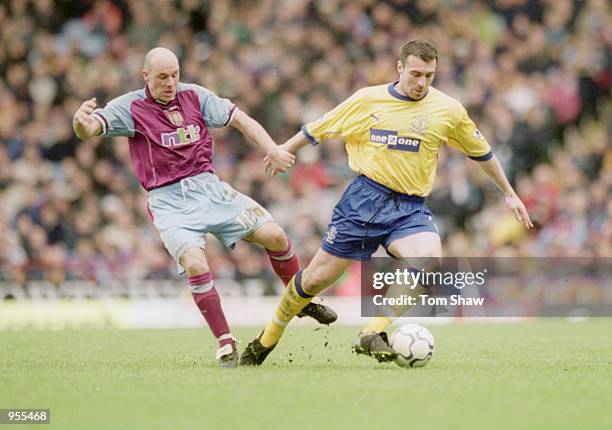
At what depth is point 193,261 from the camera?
29.0 feet

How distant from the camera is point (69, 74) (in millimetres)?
19391

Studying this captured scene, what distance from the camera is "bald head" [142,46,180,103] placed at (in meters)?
8.89

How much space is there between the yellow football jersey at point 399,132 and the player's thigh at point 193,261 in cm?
121

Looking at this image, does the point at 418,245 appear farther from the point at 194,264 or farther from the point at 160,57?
the point at 160,57

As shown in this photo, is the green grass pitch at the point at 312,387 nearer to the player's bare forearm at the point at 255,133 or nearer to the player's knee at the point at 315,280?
the player's knee at the point at 315,280

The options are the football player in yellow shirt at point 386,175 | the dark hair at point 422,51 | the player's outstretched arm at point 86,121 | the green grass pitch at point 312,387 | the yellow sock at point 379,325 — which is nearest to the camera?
the green grass pitch at point 312,387

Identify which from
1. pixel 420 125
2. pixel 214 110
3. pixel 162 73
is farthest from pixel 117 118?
pixel 420 125

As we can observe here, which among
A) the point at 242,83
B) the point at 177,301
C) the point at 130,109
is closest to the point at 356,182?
the point at 130,109

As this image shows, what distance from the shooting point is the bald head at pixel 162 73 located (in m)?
8.89

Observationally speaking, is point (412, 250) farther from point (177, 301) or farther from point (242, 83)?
point (242, 83)

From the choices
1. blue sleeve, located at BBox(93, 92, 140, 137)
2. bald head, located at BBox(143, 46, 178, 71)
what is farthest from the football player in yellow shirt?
blue sleeve, located at BBox(93, 92, 140, 137)

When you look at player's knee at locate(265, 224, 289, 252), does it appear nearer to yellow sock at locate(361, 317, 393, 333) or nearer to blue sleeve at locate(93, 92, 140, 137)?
yellow sock at locate(361, 317, 393, 333)

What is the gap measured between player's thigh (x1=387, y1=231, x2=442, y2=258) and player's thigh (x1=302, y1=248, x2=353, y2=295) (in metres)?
0.40

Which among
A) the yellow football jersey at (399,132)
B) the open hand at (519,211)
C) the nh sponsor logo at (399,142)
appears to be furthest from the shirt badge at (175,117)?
the open hand at (519,211)
